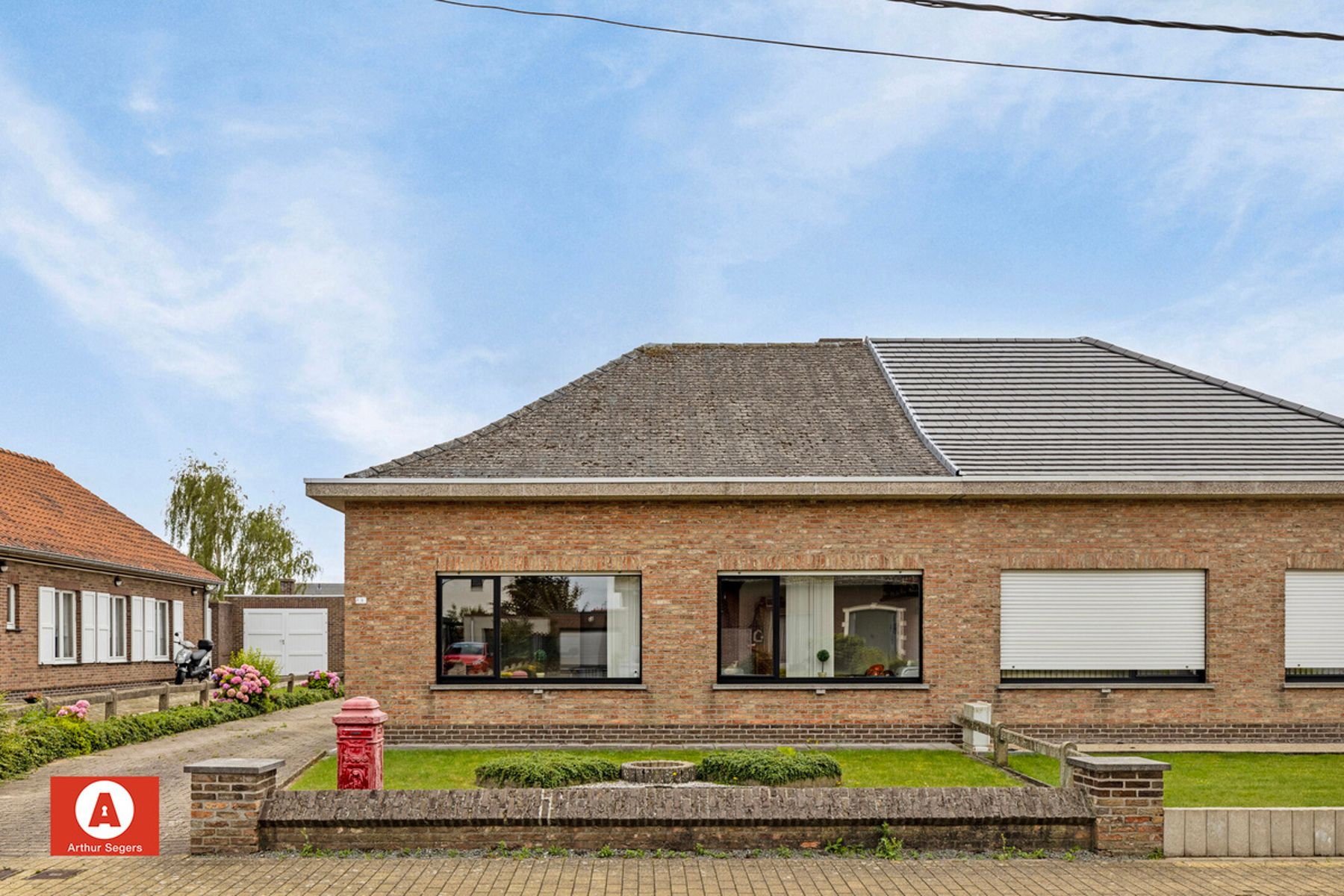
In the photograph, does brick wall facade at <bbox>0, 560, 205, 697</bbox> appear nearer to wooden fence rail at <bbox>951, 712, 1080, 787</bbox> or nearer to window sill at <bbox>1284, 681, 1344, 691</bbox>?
wooden fence rail at <bbox>951, 712, 1080, 787</bbox>

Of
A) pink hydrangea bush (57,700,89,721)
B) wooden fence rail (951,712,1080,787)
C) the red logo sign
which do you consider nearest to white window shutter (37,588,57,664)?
pink hydrangea bush (57,700,89,721)

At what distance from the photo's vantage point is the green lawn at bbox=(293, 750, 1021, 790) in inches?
452

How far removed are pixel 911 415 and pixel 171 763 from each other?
37.7 ft

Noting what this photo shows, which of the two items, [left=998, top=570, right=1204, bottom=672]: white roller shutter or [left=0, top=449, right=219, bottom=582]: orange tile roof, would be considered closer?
[left=998, top=570, right=1204, bottom=672]: white roller shutter

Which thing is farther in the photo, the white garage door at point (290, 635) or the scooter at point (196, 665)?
the white garage door at point (290, 635)

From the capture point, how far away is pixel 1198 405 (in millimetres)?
17484

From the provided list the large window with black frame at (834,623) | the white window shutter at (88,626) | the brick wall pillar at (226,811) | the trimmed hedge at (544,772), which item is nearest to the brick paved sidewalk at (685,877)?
the brick wall pillar at (226,811)

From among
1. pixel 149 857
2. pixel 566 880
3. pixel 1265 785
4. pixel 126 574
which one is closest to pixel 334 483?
pixel 149 857

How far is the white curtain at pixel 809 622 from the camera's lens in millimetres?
15070

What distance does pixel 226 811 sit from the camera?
895cm

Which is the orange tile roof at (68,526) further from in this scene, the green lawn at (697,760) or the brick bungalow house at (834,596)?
the green lawn at (697,760)

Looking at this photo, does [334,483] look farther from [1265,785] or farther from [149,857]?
[1265,785]

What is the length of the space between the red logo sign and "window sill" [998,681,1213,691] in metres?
10.5

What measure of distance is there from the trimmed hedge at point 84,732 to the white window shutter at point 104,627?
4.90 meters
